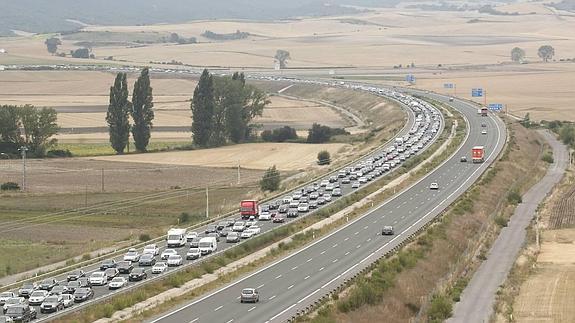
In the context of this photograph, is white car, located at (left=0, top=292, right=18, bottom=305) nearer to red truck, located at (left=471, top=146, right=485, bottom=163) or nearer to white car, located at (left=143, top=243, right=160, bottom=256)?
white car, located at (left=143, top=243, right=160, bottom=256)

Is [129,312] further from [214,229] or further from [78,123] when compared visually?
[78,123]

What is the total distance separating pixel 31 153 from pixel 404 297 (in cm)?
7812

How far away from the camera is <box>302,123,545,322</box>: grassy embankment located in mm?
55469

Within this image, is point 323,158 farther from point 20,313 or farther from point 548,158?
point 20,313

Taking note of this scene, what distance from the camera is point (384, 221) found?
84938 millimetres

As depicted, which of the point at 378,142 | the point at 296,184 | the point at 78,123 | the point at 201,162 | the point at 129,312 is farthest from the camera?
the point at 78,123

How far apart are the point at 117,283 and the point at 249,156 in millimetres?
71418

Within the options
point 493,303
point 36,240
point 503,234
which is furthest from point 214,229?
point 493,303

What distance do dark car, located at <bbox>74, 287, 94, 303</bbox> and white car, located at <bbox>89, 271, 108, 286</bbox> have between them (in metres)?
3.28

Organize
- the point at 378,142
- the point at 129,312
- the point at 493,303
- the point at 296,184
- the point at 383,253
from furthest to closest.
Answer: the point at 378,142, the point at 296,184, the point at 383,253, the point at 493,303, the point at 129,312

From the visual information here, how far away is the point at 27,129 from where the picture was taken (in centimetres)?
13275

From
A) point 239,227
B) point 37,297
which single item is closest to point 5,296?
point 37,297

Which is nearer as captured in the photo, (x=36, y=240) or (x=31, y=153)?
(x=36, y=240)

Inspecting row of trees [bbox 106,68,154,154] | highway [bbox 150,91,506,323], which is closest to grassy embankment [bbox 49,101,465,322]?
highway [bbox 150,91,506,323]
